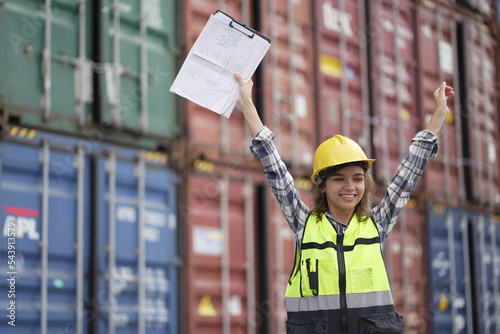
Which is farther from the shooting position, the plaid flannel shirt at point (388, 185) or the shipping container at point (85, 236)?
the shipping container at point (85, 236)

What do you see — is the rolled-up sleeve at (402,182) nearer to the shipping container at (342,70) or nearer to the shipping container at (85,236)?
the shipping container at (85,236)

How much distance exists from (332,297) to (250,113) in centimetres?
83

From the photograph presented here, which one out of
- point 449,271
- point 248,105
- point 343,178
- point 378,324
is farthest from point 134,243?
point 449,271

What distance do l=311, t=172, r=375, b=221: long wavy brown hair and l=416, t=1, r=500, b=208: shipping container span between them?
7.21 meters

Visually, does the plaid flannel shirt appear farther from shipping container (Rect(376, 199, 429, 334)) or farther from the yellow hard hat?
shipping container (Rect(376, 199, 429, 334))

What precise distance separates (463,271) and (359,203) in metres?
7.94

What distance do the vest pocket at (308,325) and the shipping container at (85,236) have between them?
3120mm

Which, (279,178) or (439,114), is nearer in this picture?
(279,178)

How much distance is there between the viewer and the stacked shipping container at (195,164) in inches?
262

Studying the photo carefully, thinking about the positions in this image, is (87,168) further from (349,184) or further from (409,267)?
(409,267)

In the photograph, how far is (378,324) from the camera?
11.8ft

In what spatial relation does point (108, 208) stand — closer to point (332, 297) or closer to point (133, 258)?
point (133, 258)

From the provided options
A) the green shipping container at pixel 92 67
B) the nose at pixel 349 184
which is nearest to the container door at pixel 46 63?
the green shipping container at pixel 92 67

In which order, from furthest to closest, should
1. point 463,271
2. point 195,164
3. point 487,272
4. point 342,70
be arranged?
1. point 487,272
2. point 463,271
3. point 342,70
4. point 195,164
